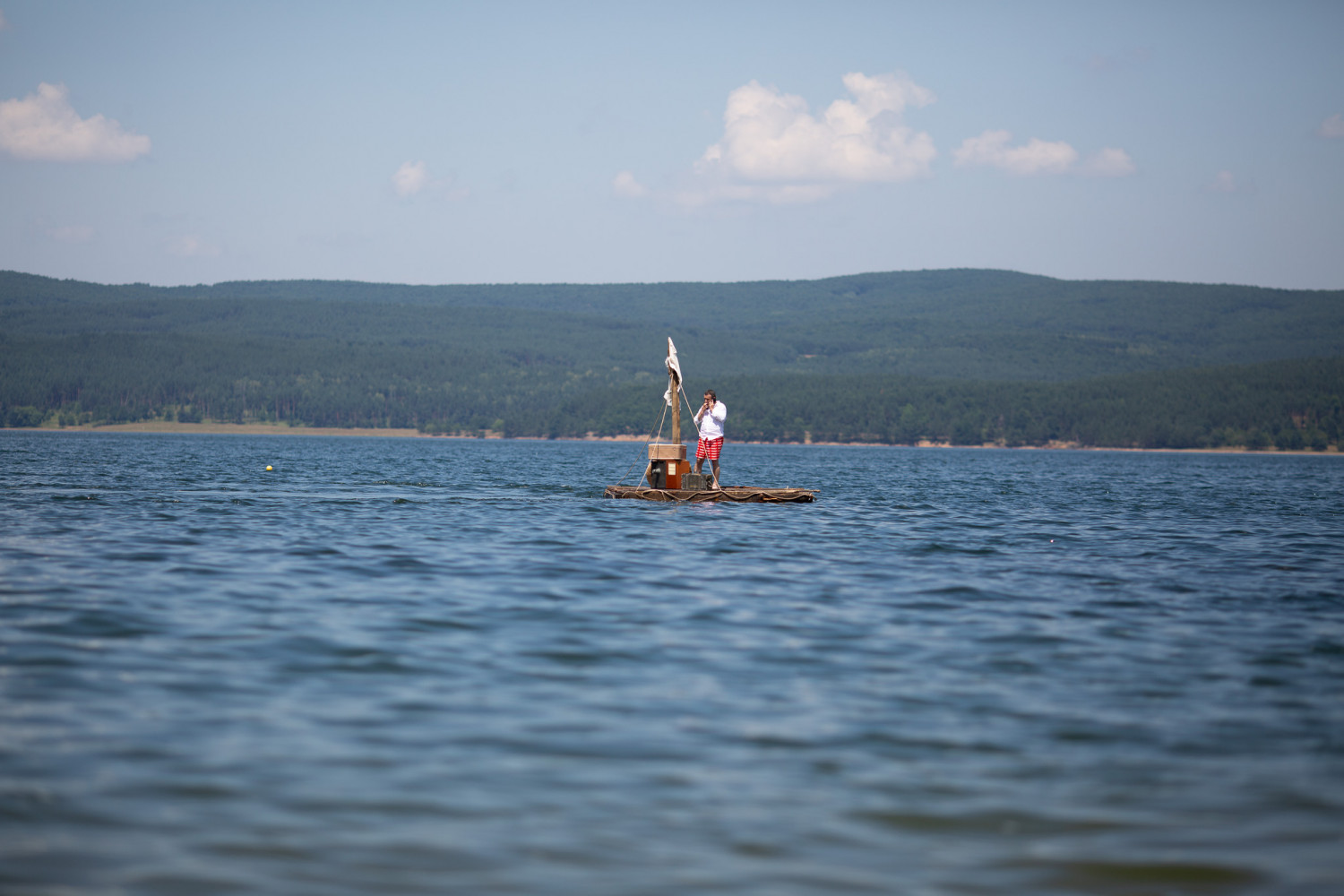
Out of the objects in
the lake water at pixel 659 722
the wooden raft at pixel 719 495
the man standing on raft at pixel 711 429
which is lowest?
the lake water at pixel 659 722

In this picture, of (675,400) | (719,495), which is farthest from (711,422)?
(719,495)

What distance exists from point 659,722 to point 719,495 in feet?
89.7

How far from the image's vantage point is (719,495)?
3788 cm

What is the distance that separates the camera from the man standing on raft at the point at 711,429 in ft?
115

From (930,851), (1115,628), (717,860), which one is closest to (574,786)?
(717,860)

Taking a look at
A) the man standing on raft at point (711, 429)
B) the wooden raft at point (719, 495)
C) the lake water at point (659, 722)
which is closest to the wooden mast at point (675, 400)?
the man standing on raft at point (711, 429)

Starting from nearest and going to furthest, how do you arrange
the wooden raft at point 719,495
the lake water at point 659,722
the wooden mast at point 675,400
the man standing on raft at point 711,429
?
the lake water at point 659,722 → the man standing on raft at point 711,429 → the wooden mast at point 675,400 → the wooden raft at point 719,495

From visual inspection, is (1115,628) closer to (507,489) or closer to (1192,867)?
(1192,867)

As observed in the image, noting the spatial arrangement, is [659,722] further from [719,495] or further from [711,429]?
[719,495]

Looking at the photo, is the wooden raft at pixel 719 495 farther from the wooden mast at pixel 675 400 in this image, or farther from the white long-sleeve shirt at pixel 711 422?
the white long-sleeve shirt at pixel 711 422

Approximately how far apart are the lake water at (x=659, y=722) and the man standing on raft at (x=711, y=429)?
11.2m

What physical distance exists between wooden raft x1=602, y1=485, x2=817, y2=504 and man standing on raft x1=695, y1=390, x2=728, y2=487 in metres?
0.54

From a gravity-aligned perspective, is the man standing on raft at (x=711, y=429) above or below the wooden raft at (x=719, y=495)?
above

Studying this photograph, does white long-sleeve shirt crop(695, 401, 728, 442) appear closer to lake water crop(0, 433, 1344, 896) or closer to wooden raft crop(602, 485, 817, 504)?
wooden raft crop(602, 485, 817, 504)
